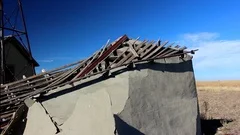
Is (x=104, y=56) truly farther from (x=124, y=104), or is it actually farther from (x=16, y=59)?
(x=16, y=59)

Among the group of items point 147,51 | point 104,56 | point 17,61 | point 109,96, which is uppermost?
point 17,61

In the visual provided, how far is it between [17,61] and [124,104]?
1858cm

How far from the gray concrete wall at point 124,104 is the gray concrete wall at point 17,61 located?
16.3 meters

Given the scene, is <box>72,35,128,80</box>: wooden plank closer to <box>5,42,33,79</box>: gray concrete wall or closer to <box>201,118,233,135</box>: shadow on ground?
<box>201,118,233,135</box>: shadow on ground

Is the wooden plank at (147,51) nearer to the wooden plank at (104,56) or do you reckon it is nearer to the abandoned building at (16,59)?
the wooden plank at (104,56)

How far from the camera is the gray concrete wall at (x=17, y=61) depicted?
80.4 ft

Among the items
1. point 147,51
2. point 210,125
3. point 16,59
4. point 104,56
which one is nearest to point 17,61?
point 16,59

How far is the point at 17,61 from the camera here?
25.3 m

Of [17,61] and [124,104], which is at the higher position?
[17,61]

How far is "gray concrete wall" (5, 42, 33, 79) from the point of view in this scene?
24500 millimetres

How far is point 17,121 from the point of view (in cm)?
977

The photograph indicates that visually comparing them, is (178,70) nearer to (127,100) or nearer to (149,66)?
(149,66)

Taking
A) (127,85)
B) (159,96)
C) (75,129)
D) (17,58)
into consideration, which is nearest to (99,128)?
(75,129)

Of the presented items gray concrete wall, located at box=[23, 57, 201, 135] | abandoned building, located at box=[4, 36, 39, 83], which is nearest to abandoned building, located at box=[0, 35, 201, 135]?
gray concrete wall, located at box=[23, 57, 201, 135]
